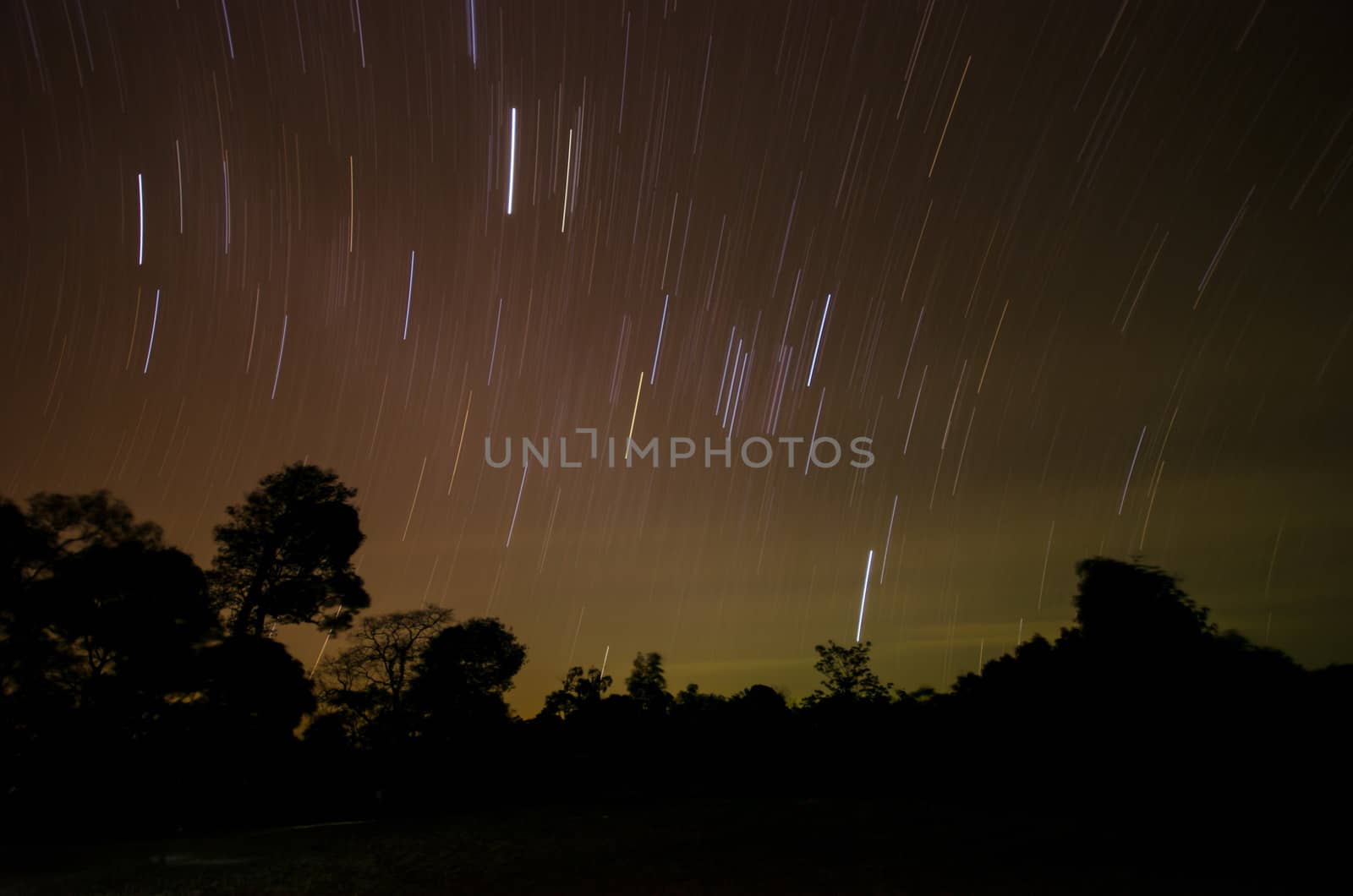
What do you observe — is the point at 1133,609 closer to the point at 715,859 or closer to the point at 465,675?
the point at 715,859

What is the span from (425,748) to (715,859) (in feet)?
68.6

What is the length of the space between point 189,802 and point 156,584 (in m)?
6.36

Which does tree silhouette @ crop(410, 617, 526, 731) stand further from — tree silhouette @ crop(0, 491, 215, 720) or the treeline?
tree silhouette @ crop(0, 491, 215, 720)

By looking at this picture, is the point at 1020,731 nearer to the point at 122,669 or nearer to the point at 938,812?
the point at 938,812

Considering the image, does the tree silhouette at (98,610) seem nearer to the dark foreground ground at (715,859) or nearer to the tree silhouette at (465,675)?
the dark foreground ground at (715,859)

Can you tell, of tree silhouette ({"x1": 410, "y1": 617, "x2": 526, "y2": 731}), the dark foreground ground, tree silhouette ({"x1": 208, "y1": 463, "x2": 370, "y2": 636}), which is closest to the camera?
the dark foreground ground

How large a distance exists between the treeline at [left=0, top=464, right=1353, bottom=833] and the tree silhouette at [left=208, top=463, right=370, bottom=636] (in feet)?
0.18

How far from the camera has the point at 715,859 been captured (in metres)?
14.6

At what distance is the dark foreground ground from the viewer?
12.5m

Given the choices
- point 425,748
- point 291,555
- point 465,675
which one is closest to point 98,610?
point 291,555

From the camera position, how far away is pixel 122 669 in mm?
23000

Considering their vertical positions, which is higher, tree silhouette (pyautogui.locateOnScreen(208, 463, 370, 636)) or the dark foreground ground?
tree silhouette (pyautogui.locateOnScreen(208, 463, 370, 636))

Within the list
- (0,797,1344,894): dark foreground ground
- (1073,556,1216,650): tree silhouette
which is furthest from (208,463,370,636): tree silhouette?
(1073,556,1216,650): tree silhouette

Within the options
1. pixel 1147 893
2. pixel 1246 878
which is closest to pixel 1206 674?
pixel 1246 878
